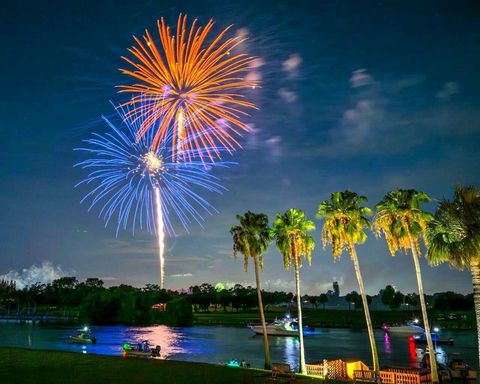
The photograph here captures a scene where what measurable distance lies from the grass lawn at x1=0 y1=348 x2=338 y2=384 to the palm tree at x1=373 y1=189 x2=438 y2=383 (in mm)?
13468

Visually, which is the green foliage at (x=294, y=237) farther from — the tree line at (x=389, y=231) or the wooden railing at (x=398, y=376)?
the wooden railing at (x=398, y=376)

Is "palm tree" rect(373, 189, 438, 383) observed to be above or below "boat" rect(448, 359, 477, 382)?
above

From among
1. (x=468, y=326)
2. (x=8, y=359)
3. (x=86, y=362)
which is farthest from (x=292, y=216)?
(x=468, y=326)

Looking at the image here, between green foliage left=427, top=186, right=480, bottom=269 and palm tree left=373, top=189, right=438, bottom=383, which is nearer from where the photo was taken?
green foliage left=427, top=186, right=480, bottom=269

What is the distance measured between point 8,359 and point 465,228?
39868 mm

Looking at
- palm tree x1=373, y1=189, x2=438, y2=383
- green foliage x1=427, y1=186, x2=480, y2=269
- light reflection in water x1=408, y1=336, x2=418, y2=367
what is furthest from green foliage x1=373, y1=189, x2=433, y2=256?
light reflection in water x1=408, y1=336, x2=418, y2=367

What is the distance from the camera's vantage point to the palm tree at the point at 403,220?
38.6m

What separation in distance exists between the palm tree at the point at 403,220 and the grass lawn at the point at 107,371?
13468 millimetres

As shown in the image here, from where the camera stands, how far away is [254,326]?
160 meters

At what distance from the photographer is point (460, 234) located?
99.4ft

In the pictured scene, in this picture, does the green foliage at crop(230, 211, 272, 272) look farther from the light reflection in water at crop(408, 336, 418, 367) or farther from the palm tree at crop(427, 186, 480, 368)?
the light reflection in water at crop(408, 336, 418, 367)

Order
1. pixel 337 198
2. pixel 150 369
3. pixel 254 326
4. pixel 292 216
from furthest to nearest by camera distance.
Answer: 1. pixel 254 326
2. pixel 292 216
3. pixel 337 198
4. pixel 150 369

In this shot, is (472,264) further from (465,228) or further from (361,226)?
(361,226)

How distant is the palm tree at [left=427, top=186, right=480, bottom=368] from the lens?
2926cm
